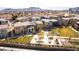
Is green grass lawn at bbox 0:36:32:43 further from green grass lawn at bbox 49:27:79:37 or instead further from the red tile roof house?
green grass lawn at bbox 49:27:79:37

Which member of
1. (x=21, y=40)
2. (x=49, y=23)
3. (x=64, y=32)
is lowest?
(x=21, y=40)

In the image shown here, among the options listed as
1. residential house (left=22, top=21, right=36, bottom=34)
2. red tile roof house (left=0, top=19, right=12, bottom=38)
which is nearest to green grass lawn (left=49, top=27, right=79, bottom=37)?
residential house (left=22, top=21, right=36, bottom=34)

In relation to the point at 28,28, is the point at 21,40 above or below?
below

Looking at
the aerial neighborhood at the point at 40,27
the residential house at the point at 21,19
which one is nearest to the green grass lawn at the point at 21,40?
the aerial neighborhood at the point at 40,27

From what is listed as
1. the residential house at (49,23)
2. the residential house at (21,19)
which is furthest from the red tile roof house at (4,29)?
the residential house at (49,23)

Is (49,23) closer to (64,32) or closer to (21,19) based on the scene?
(64,32)

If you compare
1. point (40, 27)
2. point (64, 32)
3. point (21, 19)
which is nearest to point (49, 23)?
point (40, 27)

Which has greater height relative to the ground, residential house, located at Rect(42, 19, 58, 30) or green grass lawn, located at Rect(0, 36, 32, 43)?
residential house, located at Rect(42, 19, 58, 30)

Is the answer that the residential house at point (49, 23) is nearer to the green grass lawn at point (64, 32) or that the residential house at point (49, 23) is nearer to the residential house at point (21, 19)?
the green grass lawn at point (64, 32)

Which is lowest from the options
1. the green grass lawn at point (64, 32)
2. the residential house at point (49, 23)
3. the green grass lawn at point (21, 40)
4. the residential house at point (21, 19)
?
the green grass lawn at point (21, 40)

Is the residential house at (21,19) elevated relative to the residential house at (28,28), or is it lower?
elevated
